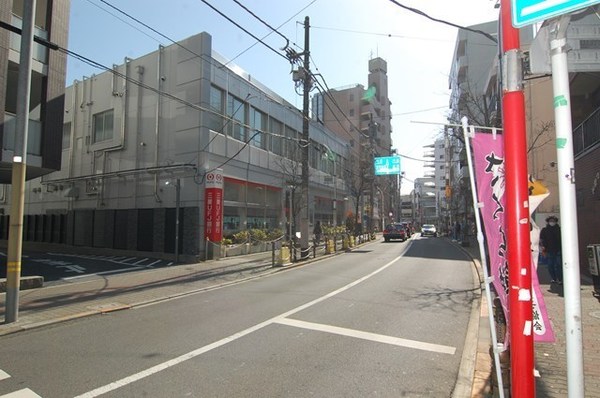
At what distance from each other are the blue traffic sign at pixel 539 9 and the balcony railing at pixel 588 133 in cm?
1253

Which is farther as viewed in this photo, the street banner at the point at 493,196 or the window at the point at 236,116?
the window at the point at 236,116

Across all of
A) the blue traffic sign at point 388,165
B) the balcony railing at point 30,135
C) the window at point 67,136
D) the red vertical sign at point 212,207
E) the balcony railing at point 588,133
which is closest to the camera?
the balcony railing at point 588,133

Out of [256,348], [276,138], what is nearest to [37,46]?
[256,348]

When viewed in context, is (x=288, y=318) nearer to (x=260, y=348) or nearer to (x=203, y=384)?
(x=260, y=348)

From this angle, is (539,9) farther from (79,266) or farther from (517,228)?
(79,266)

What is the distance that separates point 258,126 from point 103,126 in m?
9.47

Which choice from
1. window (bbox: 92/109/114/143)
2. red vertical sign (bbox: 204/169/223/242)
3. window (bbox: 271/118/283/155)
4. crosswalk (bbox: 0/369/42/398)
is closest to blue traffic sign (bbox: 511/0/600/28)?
crosswalk (bbox: 0/369/42/398)

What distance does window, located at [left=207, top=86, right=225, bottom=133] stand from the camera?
69.4 ft

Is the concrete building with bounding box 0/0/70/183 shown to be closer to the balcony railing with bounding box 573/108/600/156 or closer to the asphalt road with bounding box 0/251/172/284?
the asphalt road with bounding box 0/251/172/284

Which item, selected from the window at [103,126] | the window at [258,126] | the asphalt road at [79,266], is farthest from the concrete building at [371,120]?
the asphalt road at [79,266]

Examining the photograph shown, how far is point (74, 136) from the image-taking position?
26953mm

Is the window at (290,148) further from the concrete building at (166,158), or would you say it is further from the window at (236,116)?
the window at (236,116)

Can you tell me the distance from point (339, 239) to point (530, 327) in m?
30.6

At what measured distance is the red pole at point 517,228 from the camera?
106 inches
